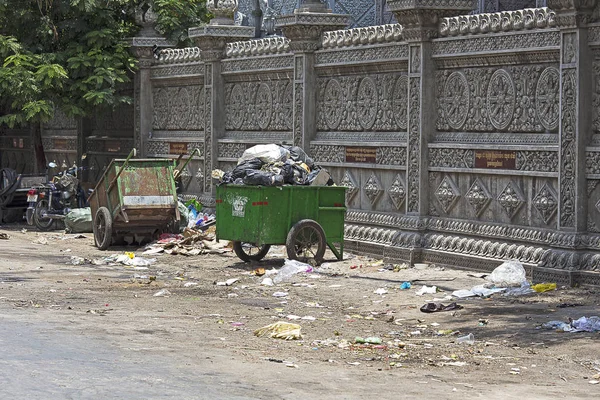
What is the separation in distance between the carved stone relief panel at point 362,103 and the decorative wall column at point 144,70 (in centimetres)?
619

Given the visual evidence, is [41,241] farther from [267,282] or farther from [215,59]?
[267,282]

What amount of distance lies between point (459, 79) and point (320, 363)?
695 cm

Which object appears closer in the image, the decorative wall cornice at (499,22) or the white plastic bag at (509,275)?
the white plastic bag at (509,275)

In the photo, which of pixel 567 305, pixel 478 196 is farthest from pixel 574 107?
pixel 567 305

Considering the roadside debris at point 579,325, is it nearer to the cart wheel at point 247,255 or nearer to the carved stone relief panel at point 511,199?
the carved stone relief panel at point 511,199

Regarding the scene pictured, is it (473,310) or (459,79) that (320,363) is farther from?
(459,79)

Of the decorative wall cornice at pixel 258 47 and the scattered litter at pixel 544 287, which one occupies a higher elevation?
the decorative wall cornice at pixel 258 47

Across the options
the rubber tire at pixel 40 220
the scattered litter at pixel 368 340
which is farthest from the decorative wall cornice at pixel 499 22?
the rubber tire at pixel 40 220

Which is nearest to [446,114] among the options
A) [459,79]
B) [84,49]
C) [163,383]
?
[459,79]

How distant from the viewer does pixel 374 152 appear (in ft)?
57.0

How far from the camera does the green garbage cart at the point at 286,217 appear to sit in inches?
629

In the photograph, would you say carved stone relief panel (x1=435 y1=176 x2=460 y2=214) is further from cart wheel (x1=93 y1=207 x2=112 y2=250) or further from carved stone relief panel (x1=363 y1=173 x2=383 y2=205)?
cart wheel (x1=93 y1=207 x2=112 y2=250)

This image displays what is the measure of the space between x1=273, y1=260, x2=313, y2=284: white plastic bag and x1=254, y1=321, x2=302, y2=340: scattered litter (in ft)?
13.0

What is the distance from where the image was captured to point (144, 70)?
24.2m
